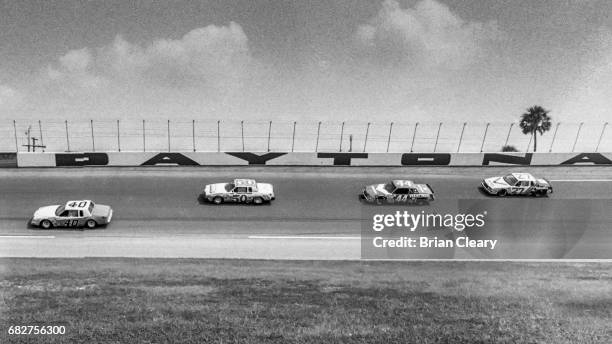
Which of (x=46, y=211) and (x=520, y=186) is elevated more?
(x=520, y=186)

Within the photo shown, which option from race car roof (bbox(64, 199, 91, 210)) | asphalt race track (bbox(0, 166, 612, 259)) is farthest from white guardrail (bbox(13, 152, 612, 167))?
race car roof (bbox(64, 199, 91, 210))

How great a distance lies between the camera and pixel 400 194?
1148 inches

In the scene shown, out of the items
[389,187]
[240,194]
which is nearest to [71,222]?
[240,194]

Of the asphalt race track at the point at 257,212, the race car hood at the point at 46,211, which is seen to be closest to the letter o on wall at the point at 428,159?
the asphalt race track at the point at 257,212

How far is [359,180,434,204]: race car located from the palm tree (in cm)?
3882

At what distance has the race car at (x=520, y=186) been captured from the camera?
3106 cm

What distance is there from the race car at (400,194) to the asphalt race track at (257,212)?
63.7 inches

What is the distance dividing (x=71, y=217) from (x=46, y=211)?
1.78 meters

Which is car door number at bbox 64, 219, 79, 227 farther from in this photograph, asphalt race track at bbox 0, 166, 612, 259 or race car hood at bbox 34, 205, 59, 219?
race car hood at bbox 34, 205, 59, 219

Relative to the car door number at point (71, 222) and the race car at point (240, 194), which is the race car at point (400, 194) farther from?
the car door number at point (71, 222)

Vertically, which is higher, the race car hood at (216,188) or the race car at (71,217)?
the race car hood at (216,188)

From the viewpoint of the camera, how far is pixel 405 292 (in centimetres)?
1786

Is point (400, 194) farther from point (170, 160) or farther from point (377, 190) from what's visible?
point (170, 160)

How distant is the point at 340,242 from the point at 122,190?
1649 cm
